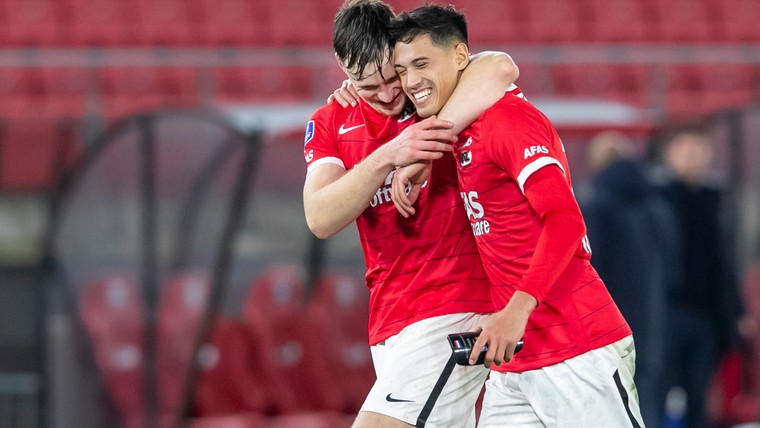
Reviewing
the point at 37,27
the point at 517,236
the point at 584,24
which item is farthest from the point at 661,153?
the point at 37,27

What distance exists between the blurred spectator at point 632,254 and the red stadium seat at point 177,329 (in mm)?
1844

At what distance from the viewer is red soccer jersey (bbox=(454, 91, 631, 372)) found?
2977mm

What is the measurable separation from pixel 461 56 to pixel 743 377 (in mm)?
3498

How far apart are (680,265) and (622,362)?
312 centimetres

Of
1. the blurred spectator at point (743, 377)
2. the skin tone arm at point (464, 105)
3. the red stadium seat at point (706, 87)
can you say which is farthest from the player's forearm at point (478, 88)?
the red stadium seat at point (706, 87)

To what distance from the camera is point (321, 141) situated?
333 centimetres

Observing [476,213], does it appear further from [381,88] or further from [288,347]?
[288,347]

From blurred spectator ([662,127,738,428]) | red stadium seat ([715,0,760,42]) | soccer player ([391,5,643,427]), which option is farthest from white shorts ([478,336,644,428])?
red stadium seat ([715,0,760,42])

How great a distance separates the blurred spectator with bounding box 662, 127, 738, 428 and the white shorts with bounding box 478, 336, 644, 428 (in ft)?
10.1

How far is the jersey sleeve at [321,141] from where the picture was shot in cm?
329

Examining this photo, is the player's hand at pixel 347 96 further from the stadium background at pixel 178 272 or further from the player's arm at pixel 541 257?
the stadium background at pixel 178 272

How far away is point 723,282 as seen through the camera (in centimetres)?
598

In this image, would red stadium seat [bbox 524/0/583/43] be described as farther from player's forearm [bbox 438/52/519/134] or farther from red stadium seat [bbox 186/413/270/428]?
player's forearm [bbox 438/52/519/134]

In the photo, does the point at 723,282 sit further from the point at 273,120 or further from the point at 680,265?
the point at 273,120
